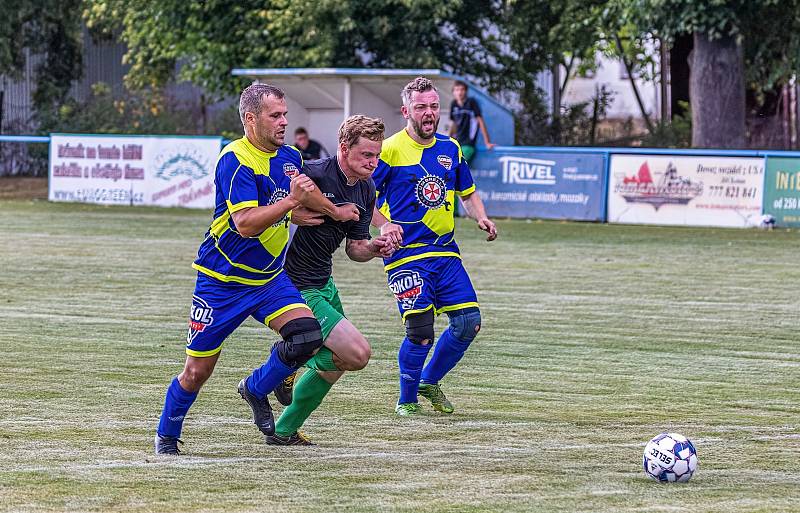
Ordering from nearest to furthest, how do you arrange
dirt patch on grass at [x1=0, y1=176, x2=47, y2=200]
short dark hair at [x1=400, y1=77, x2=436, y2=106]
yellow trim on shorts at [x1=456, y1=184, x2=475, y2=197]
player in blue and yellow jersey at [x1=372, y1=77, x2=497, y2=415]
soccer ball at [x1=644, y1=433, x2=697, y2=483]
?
soccer ball at [x1=644, y1=433, x2=697, y2=483] < short dark hair at [x1=400, y1=77, x2=436, y2=106] < player in blue and yellow jersey at [x1=372, y1=77, x2=497, y2=415] < yellow trim on shorts at [x1=456, y1=184, x2=475, y2=197] < dirt patch on grass at [x1=0, y1=176, x2=47, y2=200]

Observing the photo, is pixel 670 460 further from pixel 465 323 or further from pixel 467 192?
pixel 467 192

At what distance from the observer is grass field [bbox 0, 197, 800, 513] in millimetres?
5820

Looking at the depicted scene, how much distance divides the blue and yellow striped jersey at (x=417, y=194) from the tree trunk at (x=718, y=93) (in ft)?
59.7

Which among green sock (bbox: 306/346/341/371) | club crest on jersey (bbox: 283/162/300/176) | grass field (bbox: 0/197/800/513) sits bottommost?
grass field (bbox: 0/197/800/513)

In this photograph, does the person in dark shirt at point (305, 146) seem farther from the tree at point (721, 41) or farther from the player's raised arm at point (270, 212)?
the player's raised arm at point (270, 212)

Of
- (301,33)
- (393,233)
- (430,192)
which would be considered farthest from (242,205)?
(301,33)

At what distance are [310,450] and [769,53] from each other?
72.3 feet

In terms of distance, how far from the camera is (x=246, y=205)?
631 centimetres

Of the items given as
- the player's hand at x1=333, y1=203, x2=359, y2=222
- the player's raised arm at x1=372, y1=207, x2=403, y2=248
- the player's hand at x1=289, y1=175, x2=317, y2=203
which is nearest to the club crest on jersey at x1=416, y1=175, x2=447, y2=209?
the player's raised arm at x1=372, y1=207, x2=403, y2=248

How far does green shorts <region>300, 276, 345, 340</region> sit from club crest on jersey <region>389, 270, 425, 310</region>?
0.91m

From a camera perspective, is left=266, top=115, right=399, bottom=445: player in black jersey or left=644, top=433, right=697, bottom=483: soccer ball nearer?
left=644, top=433, right=697, bottom=483: soccer ball

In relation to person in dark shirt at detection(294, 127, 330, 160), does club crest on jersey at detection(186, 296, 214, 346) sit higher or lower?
lower

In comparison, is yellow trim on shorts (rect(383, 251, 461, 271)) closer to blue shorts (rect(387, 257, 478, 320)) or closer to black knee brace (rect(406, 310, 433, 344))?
blue shorts (rect(387, 257, 478, 320))

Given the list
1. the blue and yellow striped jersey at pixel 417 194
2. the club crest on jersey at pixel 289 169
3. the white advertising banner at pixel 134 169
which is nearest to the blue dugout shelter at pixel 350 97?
the white advertising banner at pixel 134 169
